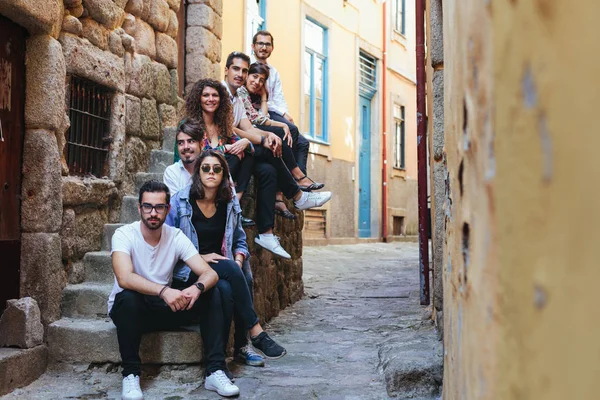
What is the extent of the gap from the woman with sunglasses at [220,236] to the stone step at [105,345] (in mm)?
315

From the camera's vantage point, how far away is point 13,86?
402 cm

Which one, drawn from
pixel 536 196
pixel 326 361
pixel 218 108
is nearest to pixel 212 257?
pixel 326 361

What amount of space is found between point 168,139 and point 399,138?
1135 cm

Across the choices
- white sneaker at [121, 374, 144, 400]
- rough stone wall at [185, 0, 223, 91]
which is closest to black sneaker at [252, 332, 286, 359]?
white sneaker at [121, 374, 144, 400]

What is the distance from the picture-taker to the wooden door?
12.8ft

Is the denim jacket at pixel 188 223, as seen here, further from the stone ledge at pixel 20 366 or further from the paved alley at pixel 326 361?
the stone ledge at pixel 20 366

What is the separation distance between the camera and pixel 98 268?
4.68 m

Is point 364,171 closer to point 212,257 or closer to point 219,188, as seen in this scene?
point 219,188

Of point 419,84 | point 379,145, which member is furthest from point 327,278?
point 379,145

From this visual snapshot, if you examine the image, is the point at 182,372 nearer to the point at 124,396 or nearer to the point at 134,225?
the point at 124,396

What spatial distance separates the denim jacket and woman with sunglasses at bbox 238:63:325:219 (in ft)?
4.30

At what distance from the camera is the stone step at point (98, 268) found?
4.66 metres

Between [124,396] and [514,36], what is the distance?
3163mm

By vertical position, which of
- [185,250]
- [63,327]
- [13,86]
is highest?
[13,86]
